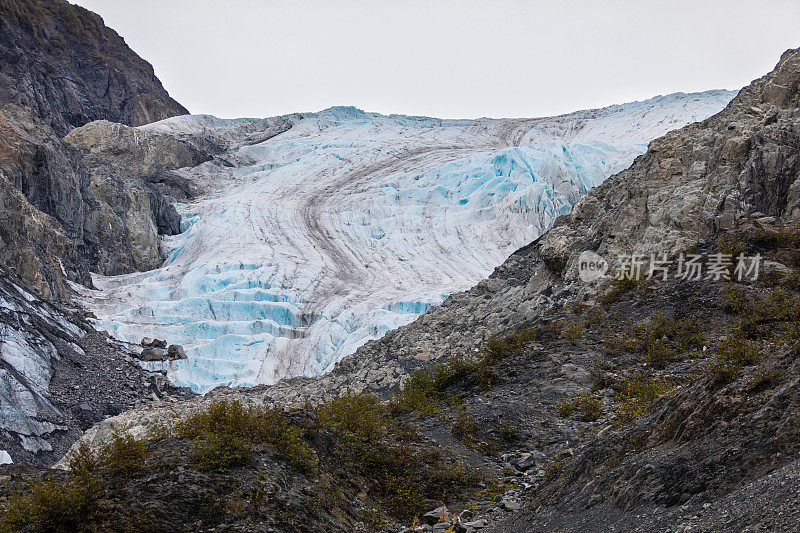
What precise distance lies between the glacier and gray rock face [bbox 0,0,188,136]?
419 inches

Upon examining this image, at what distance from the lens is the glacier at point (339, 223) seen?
21594mm

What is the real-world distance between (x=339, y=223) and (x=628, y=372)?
25.1 meters

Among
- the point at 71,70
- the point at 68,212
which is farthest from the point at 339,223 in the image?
the point at 71,70

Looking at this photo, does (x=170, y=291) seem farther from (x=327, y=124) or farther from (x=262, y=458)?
(x=327, y=124)

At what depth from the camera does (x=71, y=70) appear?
56.0m

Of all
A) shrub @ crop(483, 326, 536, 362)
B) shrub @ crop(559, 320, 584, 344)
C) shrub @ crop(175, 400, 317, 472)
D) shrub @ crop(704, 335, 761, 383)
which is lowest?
shrub @ crop(483, 326, 536, 362)

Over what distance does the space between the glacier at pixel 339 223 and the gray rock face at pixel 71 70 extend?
1064 cm

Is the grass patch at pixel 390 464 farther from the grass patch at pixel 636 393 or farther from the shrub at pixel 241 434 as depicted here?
the grass patch at pixel 636 393

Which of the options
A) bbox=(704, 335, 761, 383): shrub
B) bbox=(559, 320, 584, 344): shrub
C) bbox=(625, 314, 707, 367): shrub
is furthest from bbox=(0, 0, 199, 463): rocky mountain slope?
bbox=(704, 335, 761, 383): shrub

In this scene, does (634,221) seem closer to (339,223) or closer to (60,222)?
(339,223)

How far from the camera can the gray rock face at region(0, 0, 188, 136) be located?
47.2 m

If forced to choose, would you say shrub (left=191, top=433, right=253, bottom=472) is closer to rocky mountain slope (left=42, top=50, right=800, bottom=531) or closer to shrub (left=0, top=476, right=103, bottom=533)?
rocky mountain slope (left=42, top=50, right=800, bottom=531)

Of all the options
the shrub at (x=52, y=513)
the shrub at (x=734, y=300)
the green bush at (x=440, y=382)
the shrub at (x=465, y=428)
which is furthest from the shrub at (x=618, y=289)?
the shrub at (x=52, y=513)

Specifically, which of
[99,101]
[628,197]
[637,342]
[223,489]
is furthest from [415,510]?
[99,101]
